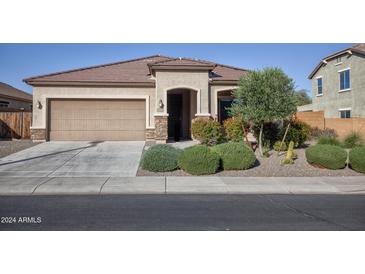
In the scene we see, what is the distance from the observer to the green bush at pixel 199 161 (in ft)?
35.0

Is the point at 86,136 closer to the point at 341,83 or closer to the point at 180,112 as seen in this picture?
the point at 180,112

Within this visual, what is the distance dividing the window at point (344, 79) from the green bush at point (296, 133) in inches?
469

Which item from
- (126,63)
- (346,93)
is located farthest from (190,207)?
(346,93)

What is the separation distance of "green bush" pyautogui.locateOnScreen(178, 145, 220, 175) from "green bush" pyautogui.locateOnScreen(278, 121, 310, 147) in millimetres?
4996

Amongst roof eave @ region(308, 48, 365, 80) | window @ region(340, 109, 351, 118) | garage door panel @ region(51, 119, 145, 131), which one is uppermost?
roof eave @ region(308, 48, 365, 80)

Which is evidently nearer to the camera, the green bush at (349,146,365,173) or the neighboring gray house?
the green bush at (349,146,365,173)

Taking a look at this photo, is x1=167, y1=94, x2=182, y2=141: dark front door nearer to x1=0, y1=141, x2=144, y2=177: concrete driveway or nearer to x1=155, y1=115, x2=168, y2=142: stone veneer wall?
x1=155, y1=115, x2=168, y2=142: stone veneer wall

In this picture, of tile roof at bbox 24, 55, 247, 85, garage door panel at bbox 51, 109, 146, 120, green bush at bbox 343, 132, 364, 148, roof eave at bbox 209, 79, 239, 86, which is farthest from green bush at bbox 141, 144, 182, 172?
green bush at bbox 343, 132, 364, 148

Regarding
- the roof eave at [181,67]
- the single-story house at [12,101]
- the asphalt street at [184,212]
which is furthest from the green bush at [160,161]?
the single-story house at [12,101]

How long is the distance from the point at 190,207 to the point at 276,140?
873 cm

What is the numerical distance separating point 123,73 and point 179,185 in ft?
39.3

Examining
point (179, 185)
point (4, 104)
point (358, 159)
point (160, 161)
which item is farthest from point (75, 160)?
point (4, 104)

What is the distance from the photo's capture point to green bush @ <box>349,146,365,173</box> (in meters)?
11.1

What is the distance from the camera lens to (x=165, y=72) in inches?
648
